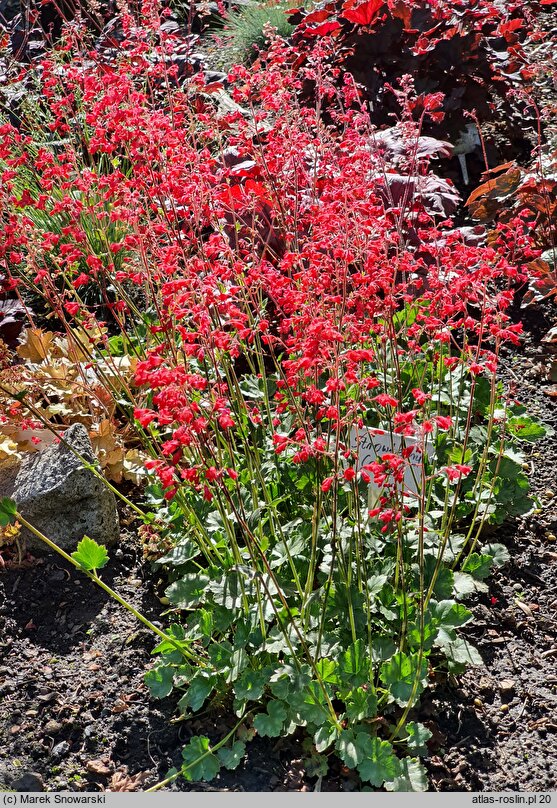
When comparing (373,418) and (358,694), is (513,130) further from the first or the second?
(358,694)

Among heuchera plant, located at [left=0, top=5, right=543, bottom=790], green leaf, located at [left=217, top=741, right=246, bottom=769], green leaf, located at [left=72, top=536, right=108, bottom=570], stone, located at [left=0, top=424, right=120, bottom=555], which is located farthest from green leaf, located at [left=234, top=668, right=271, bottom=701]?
stone, located at [left=0, top=424, right=120, bottom=555]

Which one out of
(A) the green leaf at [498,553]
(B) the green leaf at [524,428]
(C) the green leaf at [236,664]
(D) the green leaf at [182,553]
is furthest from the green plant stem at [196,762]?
(B) the green leaf at [524,428]

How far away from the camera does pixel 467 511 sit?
283 centimetres

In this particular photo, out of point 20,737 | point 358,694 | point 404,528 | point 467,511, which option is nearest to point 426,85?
point 467,511

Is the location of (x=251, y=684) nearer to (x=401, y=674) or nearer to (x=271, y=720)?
(x=271, y=720)

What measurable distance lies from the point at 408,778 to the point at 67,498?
149 centimetres

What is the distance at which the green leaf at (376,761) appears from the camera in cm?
209

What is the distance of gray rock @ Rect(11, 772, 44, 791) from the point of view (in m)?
2.23

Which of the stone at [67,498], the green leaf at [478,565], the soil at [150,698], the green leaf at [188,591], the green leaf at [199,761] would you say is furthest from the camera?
the stone at [67,498]

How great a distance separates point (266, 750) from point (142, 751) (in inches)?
13.9

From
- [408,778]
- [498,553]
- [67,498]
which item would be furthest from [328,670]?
[67,498]

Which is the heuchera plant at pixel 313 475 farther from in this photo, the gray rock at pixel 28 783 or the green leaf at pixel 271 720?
the gray rock at pixel 28 783

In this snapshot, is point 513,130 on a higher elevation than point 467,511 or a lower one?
higher

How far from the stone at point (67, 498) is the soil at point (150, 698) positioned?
0.35 feet
